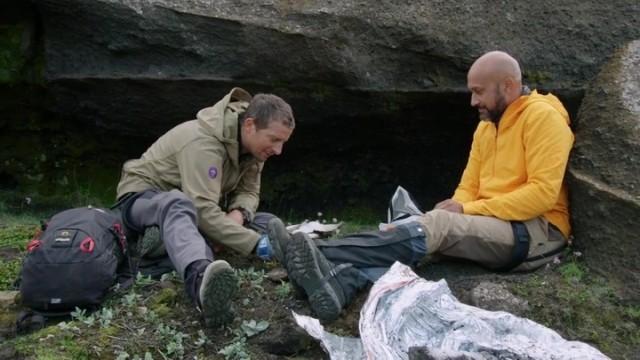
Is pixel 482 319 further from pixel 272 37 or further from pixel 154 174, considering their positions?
pixel 272 37

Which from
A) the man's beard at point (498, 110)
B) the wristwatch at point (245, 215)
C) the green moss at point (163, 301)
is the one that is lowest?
the green moss at point (163, 301)

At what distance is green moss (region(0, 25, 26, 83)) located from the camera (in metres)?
7.48

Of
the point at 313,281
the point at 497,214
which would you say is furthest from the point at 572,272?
the point at 313,281

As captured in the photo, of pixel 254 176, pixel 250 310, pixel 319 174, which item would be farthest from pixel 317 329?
pixel 319 174

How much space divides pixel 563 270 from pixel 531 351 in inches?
51.9

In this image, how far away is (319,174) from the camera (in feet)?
26.2

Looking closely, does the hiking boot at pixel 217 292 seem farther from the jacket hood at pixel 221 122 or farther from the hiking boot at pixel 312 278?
the jacket hood at pixel 221 122

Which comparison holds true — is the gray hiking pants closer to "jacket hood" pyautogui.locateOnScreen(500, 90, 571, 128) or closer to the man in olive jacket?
the man in olive jacket

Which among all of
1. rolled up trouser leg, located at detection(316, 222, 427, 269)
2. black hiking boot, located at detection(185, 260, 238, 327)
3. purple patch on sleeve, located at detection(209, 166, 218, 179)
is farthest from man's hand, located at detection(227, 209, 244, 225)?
black hiking boot, located at detection(185, 260, 238, 327)

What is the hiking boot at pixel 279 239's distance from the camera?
4.55m

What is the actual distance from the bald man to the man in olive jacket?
1.42ft

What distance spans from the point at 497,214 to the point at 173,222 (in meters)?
1.84

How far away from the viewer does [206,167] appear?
198 inches

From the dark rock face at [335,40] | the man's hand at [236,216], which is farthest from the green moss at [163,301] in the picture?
the dark rock face at [335,40]
